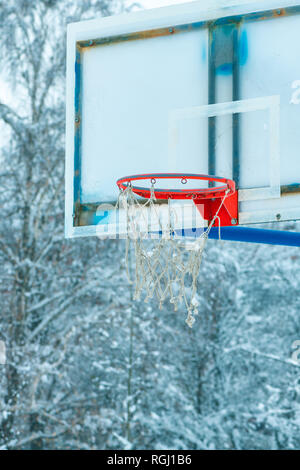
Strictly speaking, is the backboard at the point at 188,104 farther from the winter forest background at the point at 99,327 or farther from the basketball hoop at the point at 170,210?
the winter forest background at the point at 99,327

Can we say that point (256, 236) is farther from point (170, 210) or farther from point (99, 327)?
point (99, 327)

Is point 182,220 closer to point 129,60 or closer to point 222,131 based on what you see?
point 222,131

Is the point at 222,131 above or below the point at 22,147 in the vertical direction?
below

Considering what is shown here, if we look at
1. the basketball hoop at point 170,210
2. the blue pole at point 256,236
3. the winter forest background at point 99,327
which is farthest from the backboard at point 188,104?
the winter forest background at point 99,327

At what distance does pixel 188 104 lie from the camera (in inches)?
152

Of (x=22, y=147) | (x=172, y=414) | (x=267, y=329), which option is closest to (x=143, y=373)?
(x=172, y=414)

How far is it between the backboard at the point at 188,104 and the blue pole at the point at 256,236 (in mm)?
296

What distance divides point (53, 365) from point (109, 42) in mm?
5586

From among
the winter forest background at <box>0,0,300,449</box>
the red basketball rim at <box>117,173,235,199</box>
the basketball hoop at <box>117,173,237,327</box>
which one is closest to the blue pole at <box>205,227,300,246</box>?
the basketball hoop at <box>117,173,237,327</box>

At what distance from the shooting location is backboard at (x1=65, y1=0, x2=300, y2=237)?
11.8 feet

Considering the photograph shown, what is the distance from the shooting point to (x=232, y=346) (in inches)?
380

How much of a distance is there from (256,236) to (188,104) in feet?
2.16

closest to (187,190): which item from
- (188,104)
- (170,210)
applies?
(170,210)

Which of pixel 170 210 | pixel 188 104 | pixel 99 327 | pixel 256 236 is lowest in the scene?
pixel 99 327
